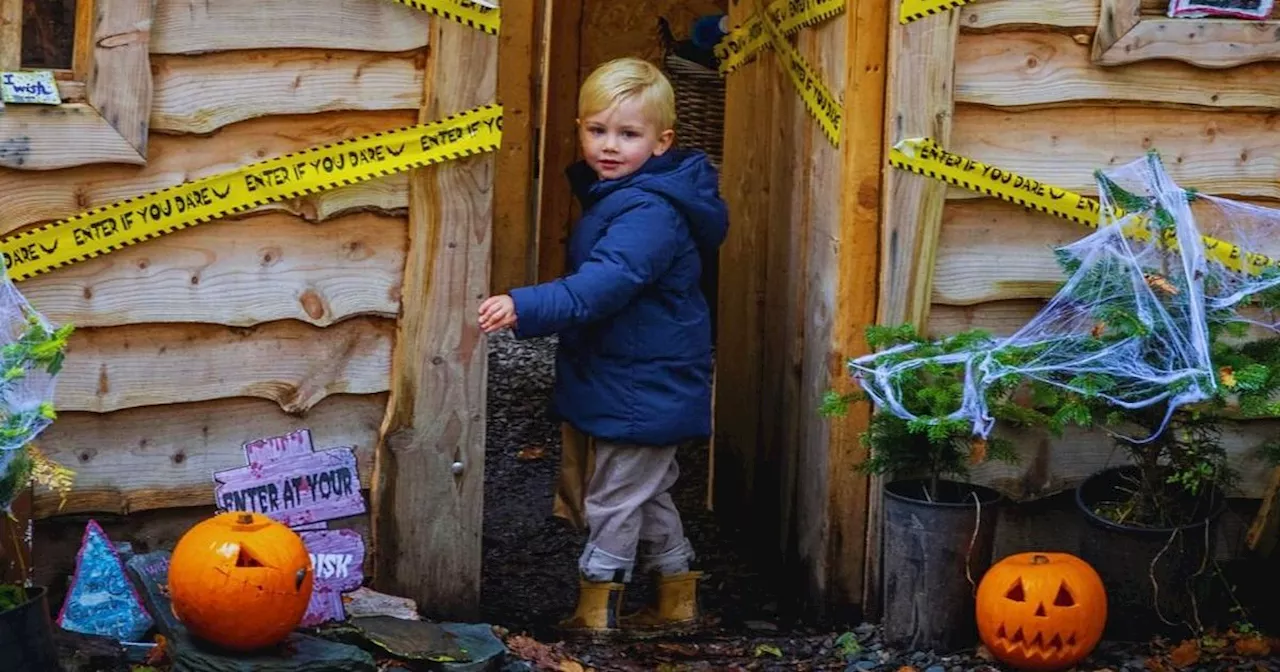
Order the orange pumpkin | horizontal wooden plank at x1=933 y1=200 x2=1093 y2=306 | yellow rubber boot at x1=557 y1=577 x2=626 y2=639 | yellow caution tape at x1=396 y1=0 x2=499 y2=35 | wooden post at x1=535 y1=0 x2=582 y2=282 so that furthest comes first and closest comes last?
wooden post at x1=535 y1=0 x2=582 y2=282 < yellow rubber boot at x1=557 y1=577 x2=626 y2=639 < horizontal wooden plank at x1=933 y1=200 x2=1093 y2=306 < yellow caution tape at x1=396 y1=0 x2=499 y2=35 < the orange pumpkin

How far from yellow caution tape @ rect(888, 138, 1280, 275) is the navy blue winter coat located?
1.89 ft

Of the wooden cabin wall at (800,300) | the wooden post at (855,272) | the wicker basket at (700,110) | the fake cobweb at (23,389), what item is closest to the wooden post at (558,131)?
the wicker basket at (700,110)

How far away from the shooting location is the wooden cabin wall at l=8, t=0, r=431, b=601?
4086 mm

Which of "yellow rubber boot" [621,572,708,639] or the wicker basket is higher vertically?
the wicker basket

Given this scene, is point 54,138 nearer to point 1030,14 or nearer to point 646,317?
point 646,317

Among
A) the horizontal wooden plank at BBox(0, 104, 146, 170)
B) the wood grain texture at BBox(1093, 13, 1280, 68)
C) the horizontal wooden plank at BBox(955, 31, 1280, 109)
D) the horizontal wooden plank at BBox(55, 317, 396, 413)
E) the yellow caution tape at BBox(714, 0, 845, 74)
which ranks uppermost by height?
the yellow caution tape at BBox(714, 0, 845, 74)

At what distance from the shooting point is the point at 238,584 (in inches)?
147

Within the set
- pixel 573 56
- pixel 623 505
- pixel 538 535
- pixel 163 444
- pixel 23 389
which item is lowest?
pixel 538 535

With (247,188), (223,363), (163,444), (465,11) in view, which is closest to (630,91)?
(465,11)

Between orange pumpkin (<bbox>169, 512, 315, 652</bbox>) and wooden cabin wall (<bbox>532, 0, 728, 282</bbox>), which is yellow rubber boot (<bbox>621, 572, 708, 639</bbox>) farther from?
wooden cabin wall (<bbox>532, 0, 728, 282</bbox>)

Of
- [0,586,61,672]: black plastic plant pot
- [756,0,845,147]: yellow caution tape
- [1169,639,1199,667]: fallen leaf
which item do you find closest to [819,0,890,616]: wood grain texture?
[756,0,845,147]: yellow caution tape

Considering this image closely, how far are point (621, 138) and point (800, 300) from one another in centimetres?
96

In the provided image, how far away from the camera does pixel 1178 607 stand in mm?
4543

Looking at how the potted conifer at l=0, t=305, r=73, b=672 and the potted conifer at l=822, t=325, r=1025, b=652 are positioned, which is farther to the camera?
the potted conifer at l=822, t=325, r=1025, b=652
